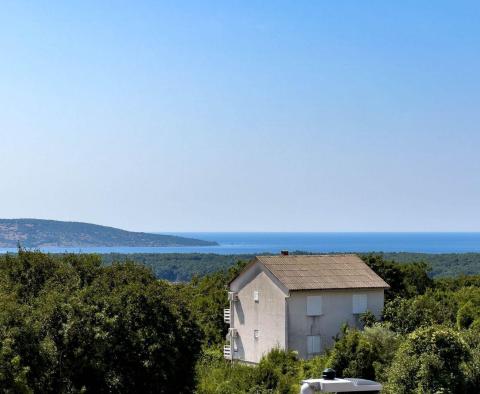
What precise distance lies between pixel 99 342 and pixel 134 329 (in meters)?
2.86

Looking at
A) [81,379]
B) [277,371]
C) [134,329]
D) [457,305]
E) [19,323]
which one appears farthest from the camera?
[457,305]

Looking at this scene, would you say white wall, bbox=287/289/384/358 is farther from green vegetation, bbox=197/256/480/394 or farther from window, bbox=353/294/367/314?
green vegetation, bbox=197/256/480/394

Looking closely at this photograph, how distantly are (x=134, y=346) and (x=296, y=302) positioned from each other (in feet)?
51.5

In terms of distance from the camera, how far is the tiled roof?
145 ft

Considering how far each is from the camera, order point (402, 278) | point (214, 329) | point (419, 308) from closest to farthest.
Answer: point (419, 308), point (214, 329), point (402, 278)

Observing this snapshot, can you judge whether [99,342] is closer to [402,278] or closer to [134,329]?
[134,329]

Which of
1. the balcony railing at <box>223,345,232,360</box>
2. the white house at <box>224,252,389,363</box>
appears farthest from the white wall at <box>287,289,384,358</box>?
the balcony railing at <box>223,345,232,360</box>

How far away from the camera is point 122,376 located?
28281 mm

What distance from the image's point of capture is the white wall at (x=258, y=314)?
4422 centimetres

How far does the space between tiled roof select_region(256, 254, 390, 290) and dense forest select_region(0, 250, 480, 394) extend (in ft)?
15.1

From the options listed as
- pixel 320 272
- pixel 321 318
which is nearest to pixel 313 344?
pixel 321 318

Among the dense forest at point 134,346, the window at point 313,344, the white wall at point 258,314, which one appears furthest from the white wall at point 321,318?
the dense forest at point 134,346

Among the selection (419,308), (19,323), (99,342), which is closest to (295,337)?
(419,308)

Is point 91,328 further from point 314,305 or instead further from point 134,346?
point 314,305
